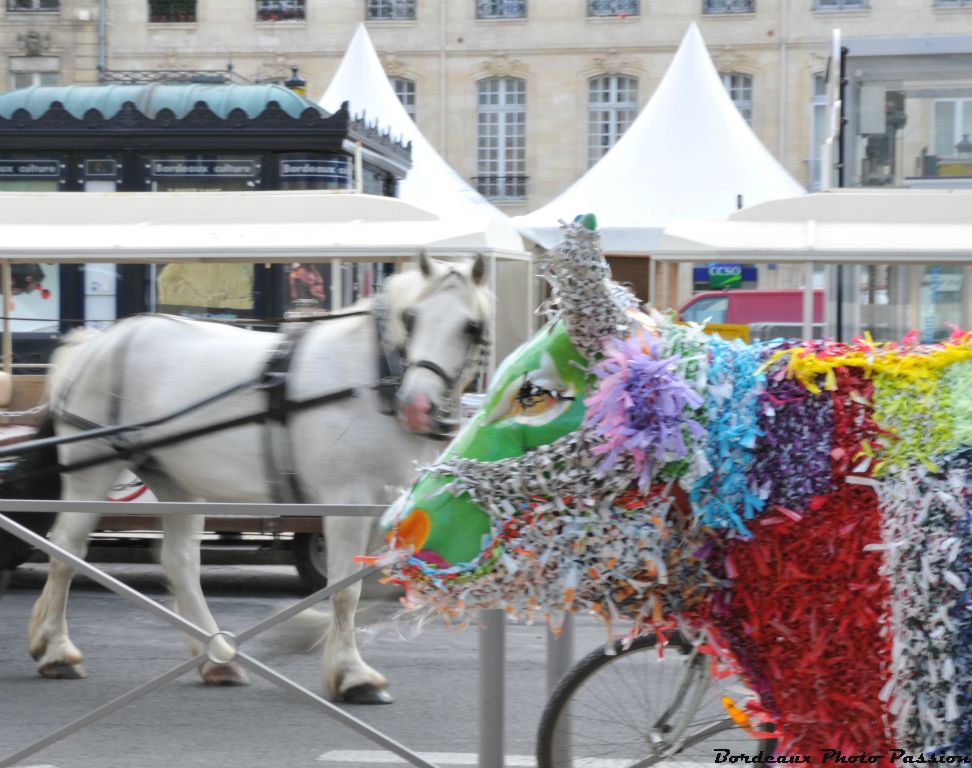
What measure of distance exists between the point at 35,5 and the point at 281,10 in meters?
5.57

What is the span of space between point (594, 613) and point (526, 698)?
176cm

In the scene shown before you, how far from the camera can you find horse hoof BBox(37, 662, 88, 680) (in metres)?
5.58

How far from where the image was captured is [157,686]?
3732 mm

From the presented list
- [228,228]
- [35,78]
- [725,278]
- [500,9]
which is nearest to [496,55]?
[500,9]

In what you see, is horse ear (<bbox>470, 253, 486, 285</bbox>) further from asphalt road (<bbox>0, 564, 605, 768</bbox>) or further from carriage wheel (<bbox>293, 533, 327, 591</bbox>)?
carriage wheel (<bbox>293, 533, 327, 591</bbox>)

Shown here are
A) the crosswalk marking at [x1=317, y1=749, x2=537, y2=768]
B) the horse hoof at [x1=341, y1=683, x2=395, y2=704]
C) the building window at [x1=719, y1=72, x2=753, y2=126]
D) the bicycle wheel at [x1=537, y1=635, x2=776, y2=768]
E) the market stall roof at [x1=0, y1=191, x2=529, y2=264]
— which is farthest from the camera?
the building window at [x1=719, y1=72, x2=753, y2=126]

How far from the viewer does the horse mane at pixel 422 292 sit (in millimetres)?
5027

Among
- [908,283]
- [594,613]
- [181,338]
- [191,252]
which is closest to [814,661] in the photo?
[594,613]

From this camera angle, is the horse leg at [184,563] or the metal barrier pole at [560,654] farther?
the horse leg at [184,563]

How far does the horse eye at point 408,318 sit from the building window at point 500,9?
85.8ft

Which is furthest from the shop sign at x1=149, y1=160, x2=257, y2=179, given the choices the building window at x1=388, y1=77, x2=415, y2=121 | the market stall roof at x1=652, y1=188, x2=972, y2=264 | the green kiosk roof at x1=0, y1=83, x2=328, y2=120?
the building window at x1=388, y1=77, x2=415, y2=121

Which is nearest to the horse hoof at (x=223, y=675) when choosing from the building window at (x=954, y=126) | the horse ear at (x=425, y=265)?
the horse ear at (x=425, y=265)

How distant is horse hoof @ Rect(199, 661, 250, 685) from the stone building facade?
25.3 m

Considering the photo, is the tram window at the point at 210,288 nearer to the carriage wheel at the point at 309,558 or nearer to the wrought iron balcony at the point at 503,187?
the carriage wheel at the point at 309,558
